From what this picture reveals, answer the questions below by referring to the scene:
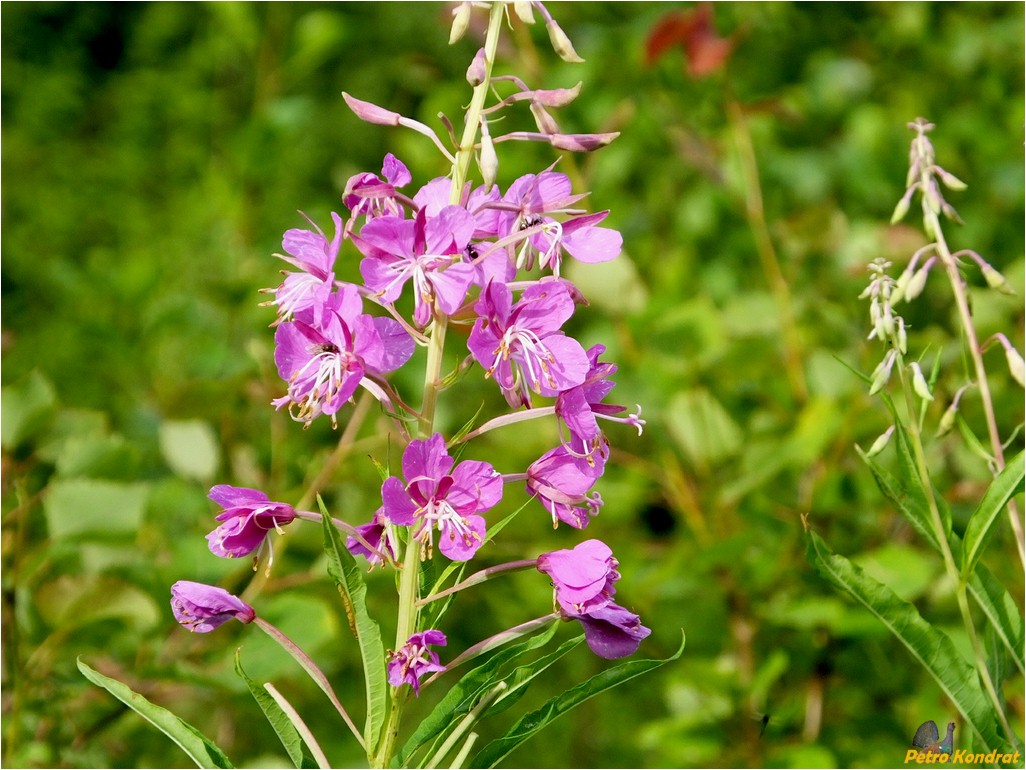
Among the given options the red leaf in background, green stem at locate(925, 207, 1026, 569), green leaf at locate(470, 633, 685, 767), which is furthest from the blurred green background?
green leaf at locate(470, 633, 685, 767)

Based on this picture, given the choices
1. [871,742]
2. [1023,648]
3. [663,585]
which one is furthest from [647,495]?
[1023,648]

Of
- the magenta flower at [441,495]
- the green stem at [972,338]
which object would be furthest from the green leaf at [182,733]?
the green stem at [972,338]

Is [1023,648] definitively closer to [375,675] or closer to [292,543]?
[375,675]

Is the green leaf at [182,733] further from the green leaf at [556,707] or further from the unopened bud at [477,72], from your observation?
the unopened bud at [477,72]

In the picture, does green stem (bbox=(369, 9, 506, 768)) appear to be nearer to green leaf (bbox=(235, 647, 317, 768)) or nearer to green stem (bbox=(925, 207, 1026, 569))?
green leaf (bbox=(235, 647, 317, 768))

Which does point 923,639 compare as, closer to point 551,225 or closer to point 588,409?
point 588,409

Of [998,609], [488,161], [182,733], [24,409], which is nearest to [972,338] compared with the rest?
[998,609]
